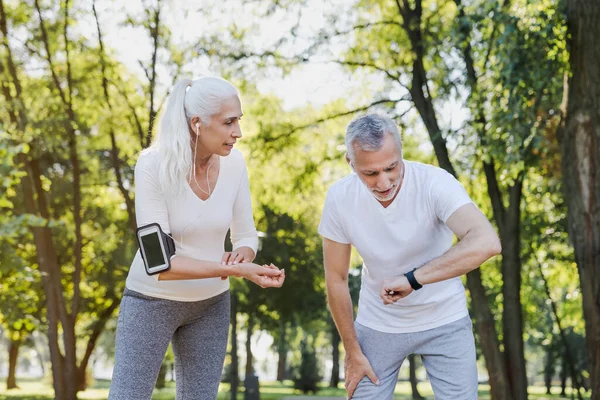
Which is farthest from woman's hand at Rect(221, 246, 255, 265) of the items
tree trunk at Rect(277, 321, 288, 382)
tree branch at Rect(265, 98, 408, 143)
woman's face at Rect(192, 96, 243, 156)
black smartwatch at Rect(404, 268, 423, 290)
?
tree trunk at Rect(277, 321, 288, 382)

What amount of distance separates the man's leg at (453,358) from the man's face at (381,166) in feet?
2.31

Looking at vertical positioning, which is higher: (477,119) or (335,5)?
(335,5)

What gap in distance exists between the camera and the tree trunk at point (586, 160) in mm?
9656

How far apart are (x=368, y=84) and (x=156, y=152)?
528 inches

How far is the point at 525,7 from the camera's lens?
11578mm

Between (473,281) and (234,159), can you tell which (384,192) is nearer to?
(234,159)

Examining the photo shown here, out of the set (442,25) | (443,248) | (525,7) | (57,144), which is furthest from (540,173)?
(443,248)

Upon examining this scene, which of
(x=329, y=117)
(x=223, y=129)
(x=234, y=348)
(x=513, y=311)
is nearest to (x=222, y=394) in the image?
(x=234, y=348)

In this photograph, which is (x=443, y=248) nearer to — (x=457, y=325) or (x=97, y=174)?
(x=457, y=325)

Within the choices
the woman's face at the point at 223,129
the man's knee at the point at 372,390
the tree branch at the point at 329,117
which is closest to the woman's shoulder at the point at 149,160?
the woman's face at the point at 223,129

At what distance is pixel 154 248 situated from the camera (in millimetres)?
3764

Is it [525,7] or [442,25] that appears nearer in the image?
[525,7]

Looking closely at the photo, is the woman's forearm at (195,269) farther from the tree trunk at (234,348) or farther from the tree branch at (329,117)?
the tree trunk at (234,348)

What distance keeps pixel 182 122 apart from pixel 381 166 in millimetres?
859
